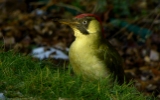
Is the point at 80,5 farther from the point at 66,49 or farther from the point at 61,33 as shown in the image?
the point at 66,49

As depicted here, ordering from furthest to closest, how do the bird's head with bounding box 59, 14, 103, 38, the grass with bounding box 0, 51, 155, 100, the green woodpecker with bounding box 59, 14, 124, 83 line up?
the bird's head with bounding box 59, 14, 103, 38, the green woodpecker with bounding box 59, 14, 124, 83, the grass with bounding box 0, 51, 155, 100

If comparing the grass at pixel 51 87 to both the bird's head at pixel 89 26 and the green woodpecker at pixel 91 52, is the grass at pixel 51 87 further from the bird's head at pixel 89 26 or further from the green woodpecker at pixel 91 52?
the bird's head at pixel 89 26

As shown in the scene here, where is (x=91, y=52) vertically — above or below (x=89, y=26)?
below

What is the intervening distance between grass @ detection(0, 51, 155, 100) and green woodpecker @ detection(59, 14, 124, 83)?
1.24 feet

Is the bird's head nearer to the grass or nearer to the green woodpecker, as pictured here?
the green woodpecker

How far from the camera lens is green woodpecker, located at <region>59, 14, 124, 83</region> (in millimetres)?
5625

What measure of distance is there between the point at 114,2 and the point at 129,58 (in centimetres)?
144

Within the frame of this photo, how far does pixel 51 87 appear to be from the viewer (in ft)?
16.0


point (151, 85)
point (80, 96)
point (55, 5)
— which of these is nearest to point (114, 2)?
point (55, 5)

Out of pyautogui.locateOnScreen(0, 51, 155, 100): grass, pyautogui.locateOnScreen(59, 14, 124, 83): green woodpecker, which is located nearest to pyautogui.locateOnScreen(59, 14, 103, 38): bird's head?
pyautogui.locateOnScreen(59, 14, 124, 83): green woodpecker

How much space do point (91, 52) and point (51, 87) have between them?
95 cm

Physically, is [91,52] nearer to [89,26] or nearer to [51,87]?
[89,26]

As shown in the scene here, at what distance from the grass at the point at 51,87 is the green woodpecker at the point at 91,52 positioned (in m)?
0.38

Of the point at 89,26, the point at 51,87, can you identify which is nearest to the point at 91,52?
the point at 89,26
